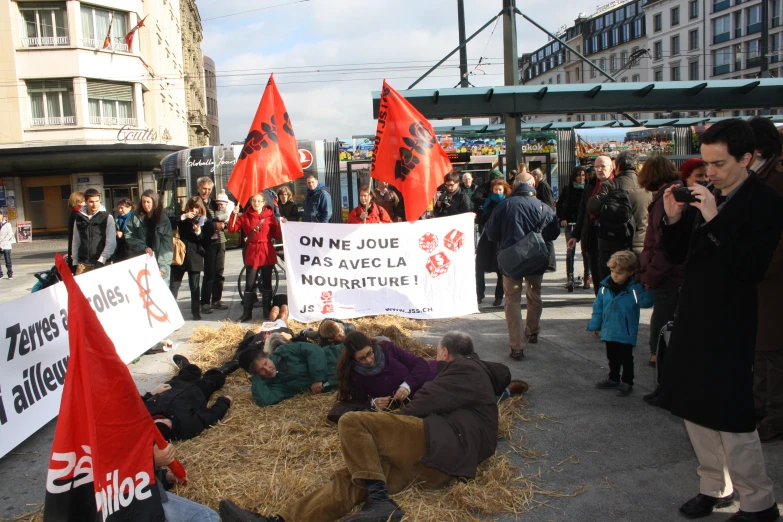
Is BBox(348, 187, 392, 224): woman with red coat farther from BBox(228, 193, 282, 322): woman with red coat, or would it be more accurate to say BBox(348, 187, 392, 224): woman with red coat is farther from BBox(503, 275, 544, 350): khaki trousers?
BBox(503, 275, 544, 350): khaki trousers

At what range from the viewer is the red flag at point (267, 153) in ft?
26.9

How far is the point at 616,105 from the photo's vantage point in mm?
9945

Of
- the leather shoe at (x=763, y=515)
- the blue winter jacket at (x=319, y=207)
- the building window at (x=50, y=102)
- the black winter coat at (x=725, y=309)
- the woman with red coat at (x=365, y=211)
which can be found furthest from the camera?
the building window at (x=50, y=102)

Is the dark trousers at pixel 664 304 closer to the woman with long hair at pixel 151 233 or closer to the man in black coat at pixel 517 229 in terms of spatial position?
the man in black coat at pixel 517 229

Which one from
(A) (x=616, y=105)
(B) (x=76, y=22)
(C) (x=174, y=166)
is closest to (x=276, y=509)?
(A) (x=616, y=105)

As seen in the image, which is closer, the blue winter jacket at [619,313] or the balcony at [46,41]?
the blue winter jacket at [619,313]

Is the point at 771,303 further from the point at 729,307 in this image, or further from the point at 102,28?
the point at 102,28

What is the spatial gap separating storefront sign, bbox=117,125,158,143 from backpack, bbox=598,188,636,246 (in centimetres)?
3109

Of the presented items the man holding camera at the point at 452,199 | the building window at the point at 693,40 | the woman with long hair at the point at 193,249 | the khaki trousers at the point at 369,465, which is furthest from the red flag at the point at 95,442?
the building window at the point at 693,40

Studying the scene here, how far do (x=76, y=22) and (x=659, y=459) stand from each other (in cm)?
3529

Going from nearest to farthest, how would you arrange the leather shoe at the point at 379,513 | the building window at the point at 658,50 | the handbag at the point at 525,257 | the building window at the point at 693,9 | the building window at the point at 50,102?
the leather shoe at the point at 379,513
the handbag at the point at 525,257
the building window at the point at 50,102
the building window at the point at 693,9
the building window at the point at 658,50

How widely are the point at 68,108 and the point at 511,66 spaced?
28619 mm

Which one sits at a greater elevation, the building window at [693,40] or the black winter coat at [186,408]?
the building window at [693,40]

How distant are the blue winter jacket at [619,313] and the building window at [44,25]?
34075 mm
